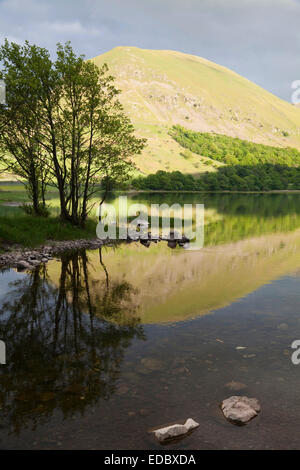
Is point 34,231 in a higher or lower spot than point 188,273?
higher

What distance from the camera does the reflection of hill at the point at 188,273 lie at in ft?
52.8

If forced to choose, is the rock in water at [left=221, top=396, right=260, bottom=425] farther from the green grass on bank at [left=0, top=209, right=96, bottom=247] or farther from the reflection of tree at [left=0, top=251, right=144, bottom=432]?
the green grass on bank at [left=0, top=209, right=96, bottom=247]

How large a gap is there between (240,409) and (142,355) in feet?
12.1

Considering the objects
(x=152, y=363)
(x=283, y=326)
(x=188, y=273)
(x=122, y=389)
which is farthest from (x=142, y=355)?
(x=188, y=273)

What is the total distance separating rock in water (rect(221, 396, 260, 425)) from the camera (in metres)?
7.72

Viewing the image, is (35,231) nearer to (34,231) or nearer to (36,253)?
(34,231)

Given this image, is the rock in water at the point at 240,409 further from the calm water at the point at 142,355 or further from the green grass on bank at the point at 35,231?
the green grass on bank at the point at 35,231

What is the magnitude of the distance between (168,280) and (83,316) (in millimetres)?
7188

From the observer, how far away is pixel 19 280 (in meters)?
19.5

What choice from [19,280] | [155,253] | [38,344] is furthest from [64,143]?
[38,344]

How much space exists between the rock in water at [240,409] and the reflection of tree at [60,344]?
2.87 m

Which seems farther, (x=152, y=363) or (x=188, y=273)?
(x=188, y=273)

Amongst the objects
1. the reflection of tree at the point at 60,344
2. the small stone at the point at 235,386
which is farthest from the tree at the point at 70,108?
the small stone at the point at 235,386

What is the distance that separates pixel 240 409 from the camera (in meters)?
8.01
